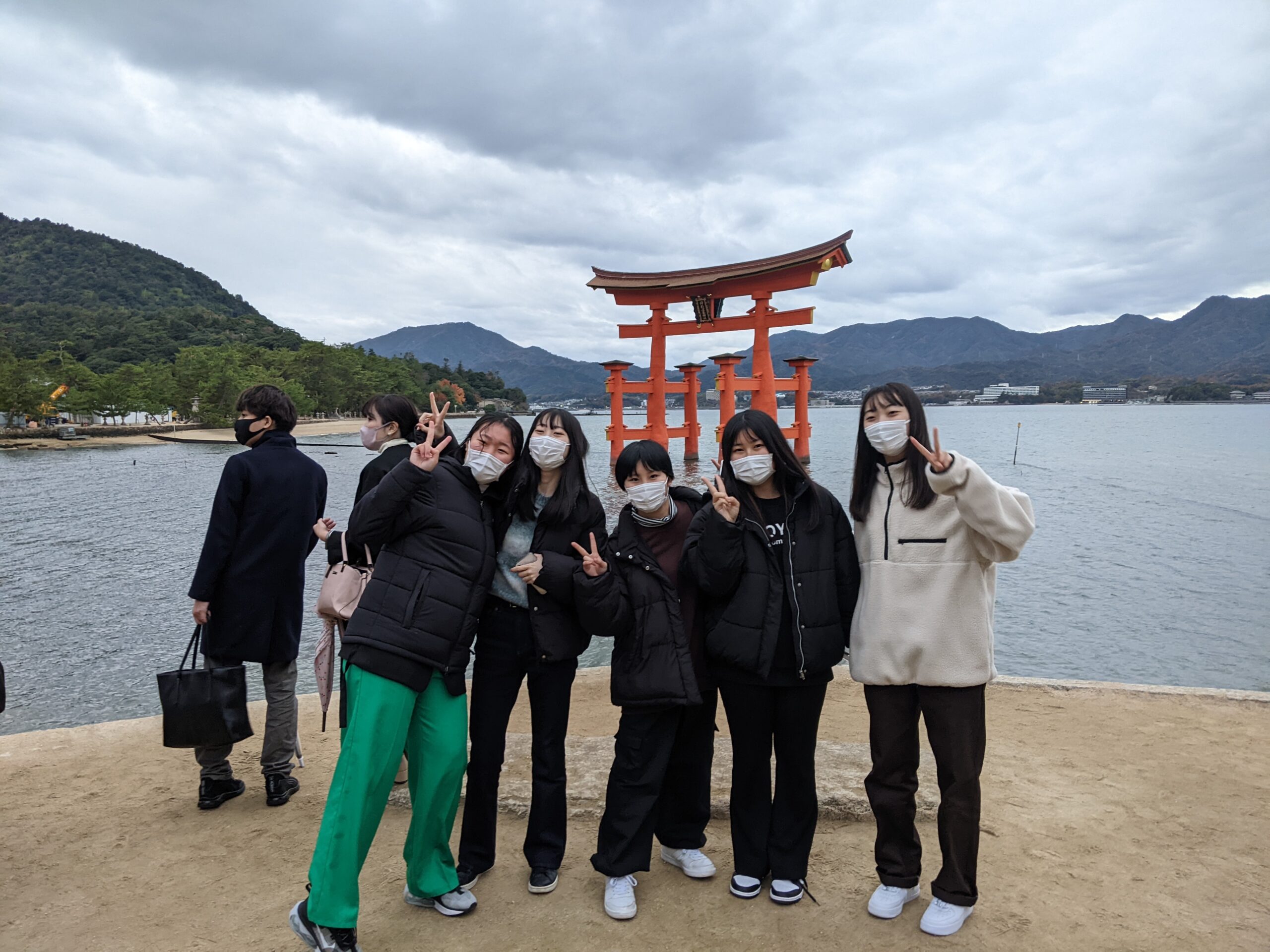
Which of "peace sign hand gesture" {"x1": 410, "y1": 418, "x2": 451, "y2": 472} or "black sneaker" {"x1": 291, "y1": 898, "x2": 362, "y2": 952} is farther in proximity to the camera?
"peace sign hand gesture" {"x1": 410, "y1": 418, "x2": 451, "y2": 472}

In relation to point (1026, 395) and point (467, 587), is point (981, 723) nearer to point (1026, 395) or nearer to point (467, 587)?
point (467, 587)

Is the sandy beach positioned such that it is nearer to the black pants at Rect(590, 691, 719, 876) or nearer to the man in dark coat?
the man in dark coat

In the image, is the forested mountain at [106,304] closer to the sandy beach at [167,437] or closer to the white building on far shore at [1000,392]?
the sandy beach at [167,437]

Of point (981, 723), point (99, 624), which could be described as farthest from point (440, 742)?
point (99, 624)

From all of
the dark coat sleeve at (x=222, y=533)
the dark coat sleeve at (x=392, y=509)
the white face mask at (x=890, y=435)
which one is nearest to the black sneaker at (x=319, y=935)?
the dark coat sleeve at (x=392, y=509)

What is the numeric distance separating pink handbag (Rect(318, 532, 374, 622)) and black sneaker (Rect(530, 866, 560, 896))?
1244 mm

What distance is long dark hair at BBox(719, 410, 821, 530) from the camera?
2605 mm

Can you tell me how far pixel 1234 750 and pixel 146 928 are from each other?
5288 millimetres

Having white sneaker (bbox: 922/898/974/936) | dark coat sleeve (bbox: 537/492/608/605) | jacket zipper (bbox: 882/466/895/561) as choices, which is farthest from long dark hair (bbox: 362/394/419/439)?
white sneaker (bbox: 922/898/974/936)

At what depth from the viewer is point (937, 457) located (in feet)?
7.69

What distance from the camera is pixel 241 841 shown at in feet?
10.3

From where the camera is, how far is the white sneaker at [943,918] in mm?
2447

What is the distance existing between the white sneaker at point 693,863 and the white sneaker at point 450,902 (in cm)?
77

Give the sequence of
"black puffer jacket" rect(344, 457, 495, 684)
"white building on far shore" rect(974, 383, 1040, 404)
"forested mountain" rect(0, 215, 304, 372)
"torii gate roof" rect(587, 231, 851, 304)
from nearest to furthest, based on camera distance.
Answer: "black puffer jacket" rect(344, 457, 495, 684), "torii gate roof" rect(587, 231, 851, 304), "forested mountain" rect(0, 215, 304, 372), "white building on far shore" rect(974, 383, 1040, 404)
